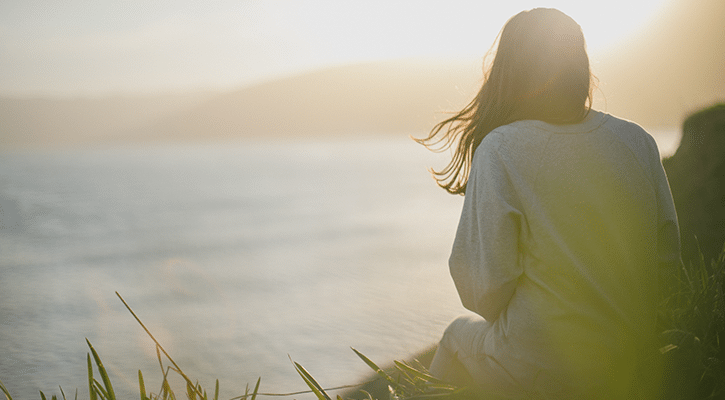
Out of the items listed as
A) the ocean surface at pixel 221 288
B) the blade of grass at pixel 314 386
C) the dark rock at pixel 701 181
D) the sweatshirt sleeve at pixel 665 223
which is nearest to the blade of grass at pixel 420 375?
the blade of grass at pixel 314 386

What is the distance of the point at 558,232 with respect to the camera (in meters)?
1.52

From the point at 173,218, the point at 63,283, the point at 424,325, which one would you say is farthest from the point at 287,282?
the point at 173,218

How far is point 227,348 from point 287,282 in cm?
296

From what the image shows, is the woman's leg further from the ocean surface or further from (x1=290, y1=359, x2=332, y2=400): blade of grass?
the ocean surface

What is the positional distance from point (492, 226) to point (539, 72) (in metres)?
0.50

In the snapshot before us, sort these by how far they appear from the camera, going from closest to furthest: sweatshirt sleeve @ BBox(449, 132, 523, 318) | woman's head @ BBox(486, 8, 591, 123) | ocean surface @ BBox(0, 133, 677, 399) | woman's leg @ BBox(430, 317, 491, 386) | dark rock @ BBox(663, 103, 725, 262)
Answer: sweatshirt sleeve @ BBox(449, 132, 523, 318) → woman's head @ BBox(486, 8, 591, 123) → woman's leg @ BBox(430, 317, 491, 386) → dark rock @ BBox(663, 103, 725, 262) → ocean surface @ BBox(0, 133, 677, 399)

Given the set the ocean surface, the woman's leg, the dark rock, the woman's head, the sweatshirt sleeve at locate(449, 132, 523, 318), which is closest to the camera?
the sweatshirt sleeve at locate(449, 132, 523, 318)

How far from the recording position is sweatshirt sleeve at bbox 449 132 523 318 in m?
1.49

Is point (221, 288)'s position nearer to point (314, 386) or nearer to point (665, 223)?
point (314, 386)

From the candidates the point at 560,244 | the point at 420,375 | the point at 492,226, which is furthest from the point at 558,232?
the point at 420,375

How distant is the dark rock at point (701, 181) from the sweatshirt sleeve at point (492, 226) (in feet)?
7.01

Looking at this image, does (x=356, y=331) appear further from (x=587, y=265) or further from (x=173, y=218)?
(x=173, y=218)

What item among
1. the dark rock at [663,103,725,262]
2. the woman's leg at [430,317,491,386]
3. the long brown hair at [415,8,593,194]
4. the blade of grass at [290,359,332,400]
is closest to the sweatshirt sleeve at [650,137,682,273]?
the long brown hair at [415,8,593,194]

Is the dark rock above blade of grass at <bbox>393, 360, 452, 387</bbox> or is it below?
above
